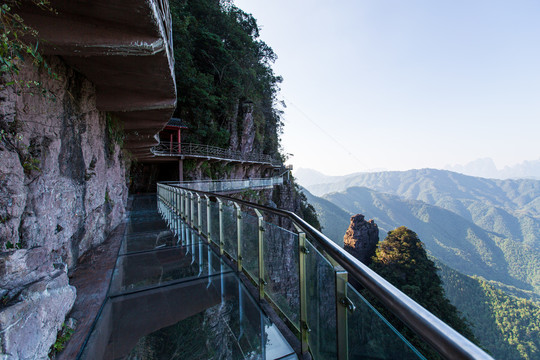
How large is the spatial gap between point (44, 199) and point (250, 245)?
7.82 feet

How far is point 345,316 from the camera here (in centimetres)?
122

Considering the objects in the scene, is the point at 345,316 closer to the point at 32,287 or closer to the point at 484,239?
the point at 32,287

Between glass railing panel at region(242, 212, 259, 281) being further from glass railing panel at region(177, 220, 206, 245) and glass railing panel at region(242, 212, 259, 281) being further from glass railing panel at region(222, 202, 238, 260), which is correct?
glass railing panel at region(177, 220, 206, 245)

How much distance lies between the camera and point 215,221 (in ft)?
14.4

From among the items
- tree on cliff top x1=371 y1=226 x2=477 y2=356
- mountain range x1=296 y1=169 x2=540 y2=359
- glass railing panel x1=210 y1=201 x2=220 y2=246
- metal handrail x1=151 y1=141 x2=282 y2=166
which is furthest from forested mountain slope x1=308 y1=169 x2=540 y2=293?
glass railing panel x1=210 y1=201 x2=220 y2=246

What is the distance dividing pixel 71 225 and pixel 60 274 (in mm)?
1849

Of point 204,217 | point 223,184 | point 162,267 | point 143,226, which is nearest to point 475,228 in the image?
point 223,184

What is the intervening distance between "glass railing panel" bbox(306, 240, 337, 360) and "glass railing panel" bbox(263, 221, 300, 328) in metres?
0.25

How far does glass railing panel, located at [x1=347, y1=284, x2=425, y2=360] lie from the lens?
0.86 metres

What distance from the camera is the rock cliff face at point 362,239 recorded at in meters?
27.8

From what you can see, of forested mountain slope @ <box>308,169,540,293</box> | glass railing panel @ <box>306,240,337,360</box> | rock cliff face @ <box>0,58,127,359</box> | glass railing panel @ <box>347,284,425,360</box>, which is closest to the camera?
glass railing panel @ <box>347,284,425,360</box>

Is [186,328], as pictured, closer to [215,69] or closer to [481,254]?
[215,69]

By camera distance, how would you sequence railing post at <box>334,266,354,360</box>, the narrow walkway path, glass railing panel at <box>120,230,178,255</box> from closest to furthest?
railing post at <box>334,266,354,360</box>, the narrow walkway path, glass railing panel at <box>120,230,178,255</box>

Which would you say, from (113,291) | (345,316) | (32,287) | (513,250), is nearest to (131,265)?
(113,291)
